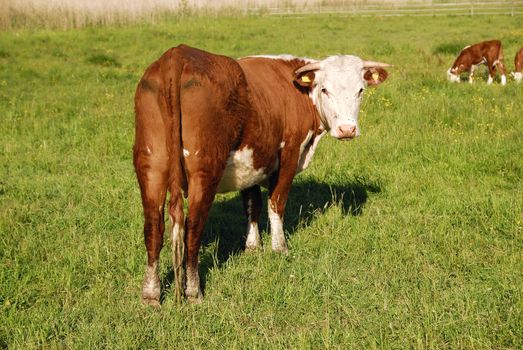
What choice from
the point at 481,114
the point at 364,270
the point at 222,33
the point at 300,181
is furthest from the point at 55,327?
the point at 222,33

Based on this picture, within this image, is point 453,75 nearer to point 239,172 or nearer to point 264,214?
point 264,214

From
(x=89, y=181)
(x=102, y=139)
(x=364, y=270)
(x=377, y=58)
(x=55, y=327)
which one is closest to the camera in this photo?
(x=55, y=327)

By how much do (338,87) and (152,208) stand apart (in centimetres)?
212

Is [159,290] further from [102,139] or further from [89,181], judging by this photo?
[102,139]

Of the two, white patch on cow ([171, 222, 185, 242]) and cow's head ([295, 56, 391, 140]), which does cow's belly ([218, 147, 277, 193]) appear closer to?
white patch on cow ([171, 222, 185, 242])

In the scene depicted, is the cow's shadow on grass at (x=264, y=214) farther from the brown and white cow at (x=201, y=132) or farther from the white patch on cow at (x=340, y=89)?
the white patch on cow at (x=340, y=89)

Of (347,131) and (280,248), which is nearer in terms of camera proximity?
(347,131)

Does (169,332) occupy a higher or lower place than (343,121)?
lower

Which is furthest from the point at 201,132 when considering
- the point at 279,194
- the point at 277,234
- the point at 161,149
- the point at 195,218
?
the point at 277,234

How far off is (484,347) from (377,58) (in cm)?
1471

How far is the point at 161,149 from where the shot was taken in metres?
3.84

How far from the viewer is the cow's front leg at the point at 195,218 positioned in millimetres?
3912

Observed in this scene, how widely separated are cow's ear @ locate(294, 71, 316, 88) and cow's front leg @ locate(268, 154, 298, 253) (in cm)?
69

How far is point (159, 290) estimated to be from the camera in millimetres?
4066
